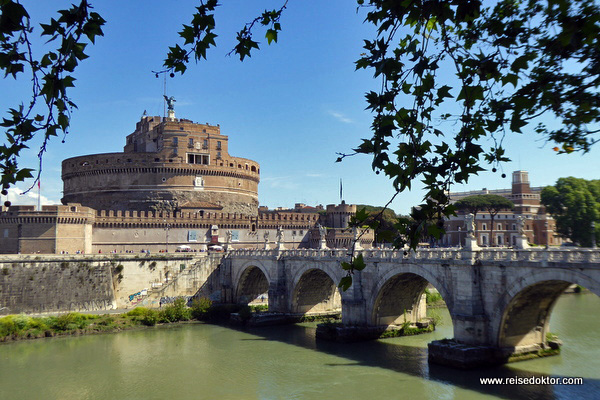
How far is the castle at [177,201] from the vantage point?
50188 millimetres

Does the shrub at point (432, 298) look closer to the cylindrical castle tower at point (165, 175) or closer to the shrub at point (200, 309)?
the shrub at point (200, 309)

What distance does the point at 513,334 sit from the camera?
22141 mm

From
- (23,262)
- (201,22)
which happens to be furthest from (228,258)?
(201,22)

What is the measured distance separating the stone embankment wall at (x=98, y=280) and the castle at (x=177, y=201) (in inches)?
244

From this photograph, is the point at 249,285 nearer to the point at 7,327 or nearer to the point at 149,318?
the point at 149,318

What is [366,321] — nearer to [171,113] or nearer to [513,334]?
[513,334]

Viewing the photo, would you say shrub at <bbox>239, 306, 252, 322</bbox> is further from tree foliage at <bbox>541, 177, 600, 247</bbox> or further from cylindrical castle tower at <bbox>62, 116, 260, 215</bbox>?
tree foliage at <bbox>541, 177, 600, 247</bbox>

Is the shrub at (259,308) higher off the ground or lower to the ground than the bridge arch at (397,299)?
lower

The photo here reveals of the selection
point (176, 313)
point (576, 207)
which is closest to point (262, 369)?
point (176, 313)

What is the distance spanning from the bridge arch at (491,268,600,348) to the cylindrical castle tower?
126ft

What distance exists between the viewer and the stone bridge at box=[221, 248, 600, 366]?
19922 mm

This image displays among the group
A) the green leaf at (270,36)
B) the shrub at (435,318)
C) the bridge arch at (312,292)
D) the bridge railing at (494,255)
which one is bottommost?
the shrub at (435,318)

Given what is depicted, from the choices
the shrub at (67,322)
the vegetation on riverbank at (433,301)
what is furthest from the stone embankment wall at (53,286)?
the vegetation on riverbank at (433,301)

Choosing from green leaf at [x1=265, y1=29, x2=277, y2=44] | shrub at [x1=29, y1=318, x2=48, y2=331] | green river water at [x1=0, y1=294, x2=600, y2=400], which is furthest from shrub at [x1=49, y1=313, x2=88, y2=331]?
green leaf at [x1=265, y1=29, x2=277, y2=44]
